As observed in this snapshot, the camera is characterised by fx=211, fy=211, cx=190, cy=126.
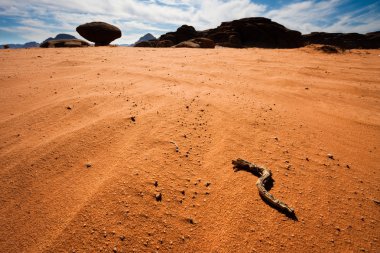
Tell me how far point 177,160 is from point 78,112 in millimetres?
1450

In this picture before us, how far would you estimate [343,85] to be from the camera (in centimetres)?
379

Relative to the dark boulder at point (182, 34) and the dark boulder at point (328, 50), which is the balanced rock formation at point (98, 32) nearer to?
the dark boulder at point (328, 50)

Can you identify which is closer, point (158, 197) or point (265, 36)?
point (158, 197)

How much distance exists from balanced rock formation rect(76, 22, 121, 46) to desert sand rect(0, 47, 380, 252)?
53.0 ft

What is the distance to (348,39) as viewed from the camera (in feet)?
137

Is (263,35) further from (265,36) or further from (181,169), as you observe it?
(181,169)

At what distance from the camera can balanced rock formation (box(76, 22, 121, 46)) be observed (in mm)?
16844

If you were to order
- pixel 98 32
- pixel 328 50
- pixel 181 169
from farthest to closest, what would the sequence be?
pixel 98 32
pixel 328 50
pixel 181 169

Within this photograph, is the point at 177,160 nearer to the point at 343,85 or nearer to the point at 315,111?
the point at 315,111

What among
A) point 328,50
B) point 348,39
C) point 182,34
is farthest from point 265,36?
point 328,50

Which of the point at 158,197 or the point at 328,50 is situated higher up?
the point at 328,50

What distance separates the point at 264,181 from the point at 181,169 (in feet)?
2.12

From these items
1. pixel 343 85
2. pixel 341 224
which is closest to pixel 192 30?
pixel 343 85

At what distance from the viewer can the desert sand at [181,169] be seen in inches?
50.1
